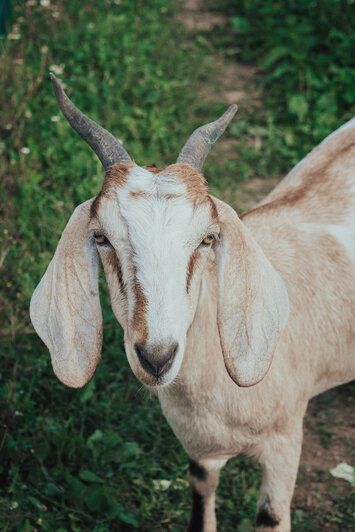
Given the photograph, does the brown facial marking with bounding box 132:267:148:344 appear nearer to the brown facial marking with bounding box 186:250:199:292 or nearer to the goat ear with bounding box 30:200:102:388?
the brown facial marking with bounding box 186:250:199:292

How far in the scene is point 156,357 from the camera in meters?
1.97

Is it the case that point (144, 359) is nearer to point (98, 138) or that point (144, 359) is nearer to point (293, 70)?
point (98, 138)

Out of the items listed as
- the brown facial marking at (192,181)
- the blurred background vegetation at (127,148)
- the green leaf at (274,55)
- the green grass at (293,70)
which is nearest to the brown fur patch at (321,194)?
the brown facial marking at (192,181)

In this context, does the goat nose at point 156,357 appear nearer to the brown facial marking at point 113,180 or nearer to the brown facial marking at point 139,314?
the brown facial marking at point 139,314

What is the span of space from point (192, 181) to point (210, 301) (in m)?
0.51

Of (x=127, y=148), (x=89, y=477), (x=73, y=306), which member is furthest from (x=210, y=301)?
(x=127, y=148)

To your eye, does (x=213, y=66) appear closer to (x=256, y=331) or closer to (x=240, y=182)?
(x=240, y=182)

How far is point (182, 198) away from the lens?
214cm

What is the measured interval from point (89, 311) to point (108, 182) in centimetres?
44

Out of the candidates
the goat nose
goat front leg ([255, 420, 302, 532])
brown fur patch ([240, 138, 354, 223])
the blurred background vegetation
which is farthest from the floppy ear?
the blurred background vegetation

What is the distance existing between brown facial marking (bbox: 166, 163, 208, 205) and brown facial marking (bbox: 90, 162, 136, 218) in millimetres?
138

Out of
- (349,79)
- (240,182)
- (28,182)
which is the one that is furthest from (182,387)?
(349,79)

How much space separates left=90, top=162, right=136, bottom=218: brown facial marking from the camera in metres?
2.21

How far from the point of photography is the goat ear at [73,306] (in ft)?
7.61
